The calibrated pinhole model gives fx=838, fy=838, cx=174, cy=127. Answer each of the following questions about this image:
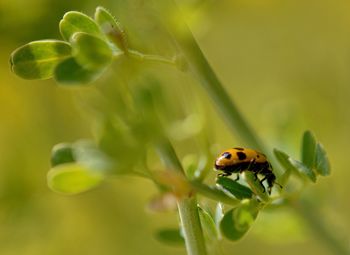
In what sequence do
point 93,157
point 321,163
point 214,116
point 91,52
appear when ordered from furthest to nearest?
point 214,116, point 321,163, point 91,52, point 93,157

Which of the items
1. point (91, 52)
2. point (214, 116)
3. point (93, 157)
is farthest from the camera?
point (214, 116)

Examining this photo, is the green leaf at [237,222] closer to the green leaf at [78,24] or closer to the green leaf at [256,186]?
the green leaf at [256,186]

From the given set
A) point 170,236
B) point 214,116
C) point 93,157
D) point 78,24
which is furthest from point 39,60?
point 214,116

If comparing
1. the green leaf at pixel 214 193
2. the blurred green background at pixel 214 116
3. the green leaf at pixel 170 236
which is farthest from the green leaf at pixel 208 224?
the blurred green background at pixel 214 116

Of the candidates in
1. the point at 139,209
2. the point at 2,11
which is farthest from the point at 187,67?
the point at 139,209

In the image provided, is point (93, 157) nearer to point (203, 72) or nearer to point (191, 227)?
point (191, 227)

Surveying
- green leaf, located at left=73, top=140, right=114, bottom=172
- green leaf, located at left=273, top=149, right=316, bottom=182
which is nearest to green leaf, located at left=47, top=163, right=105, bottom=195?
green leaf, located at left=73, top=140, right=114, bottom=172

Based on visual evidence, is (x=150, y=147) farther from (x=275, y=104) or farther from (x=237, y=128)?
(x=275, y=104)
